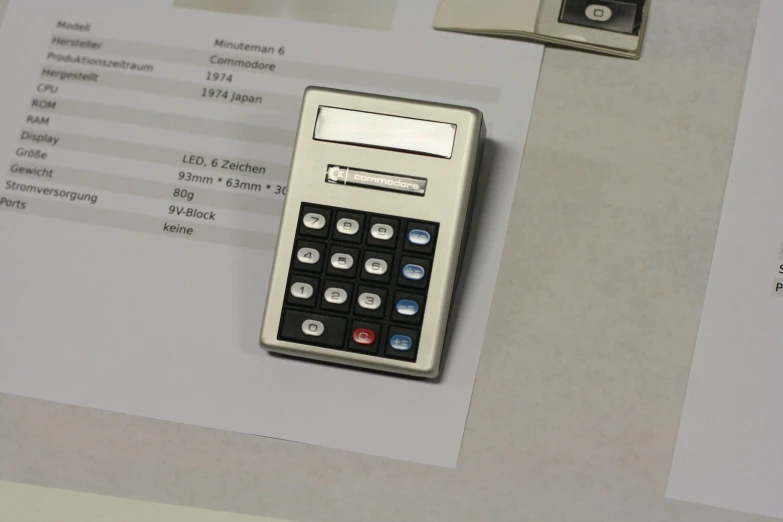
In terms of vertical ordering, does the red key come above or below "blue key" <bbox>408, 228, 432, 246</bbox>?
below

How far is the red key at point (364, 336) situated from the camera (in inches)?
14.9

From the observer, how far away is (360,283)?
38 centimetres

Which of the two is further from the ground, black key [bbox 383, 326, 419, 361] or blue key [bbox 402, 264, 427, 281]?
blue key [bbox 402, 264, 427, 281]

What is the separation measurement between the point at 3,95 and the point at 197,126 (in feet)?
0.40

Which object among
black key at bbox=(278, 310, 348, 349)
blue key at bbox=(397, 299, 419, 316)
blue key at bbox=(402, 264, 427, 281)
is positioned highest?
blue key at bbox=(402, 264, 427, 281)

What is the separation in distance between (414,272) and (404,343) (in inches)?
1.4

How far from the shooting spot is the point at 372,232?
1.25ft

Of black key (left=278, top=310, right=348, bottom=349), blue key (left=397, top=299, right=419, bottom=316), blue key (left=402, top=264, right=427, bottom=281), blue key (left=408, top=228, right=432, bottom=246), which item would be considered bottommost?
black key (left=278, top=310, right=348, bottom=349)

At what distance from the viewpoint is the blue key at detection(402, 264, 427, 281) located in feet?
1.24

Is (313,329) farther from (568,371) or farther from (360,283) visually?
(568,371)

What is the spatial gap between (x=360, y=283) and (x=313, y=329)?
0.03 m

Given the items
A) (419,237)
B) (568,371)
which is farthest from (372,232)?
(568,371)

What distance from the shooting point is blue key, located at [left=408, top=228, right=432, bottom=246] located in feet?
1.25

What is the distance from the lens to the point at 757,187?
0.41m
